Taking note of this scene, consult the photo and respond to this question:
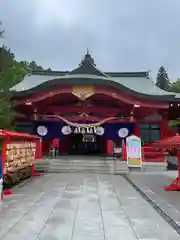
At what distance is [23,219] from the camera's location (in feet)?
20.6

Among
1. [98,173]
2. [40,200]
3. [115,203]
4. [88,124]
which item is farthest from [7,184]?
[88,124]

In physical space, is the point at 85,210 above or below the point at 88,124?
below

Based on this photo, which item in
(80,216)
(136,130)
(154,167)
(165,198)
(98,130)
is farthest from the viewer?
(136,130)

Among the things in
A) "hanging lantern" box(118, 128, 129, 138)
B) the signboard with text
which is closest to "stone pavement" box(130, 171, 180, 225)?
the signboard with text

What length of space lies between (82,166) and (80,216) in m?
10.4

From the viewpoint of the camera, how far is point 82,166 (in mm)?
16953

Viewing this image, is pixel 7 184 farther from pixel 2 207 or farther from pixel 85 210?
pixel 85 210

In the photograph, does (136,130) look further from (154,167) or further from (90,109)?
(154,167)

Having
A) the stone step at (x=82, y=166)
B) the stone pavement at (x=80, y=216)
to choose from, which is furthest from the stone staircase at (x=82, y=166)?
the stone pavement at (x=80, y=216)

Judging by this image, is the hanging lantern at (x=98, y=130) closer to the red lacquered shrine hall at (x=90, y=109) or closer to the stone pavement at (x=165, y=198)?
the red lacquered shrine hall at (x=90, y=109)

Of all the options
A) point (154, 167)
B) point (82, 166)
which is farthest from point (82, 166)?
point (154, 167)

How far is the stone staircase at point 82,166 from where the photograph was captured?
16312mm

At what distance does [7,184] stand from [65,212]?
13.5 feet

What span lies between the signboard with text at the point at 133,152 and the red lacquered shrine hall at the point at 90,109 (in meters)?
3.02
